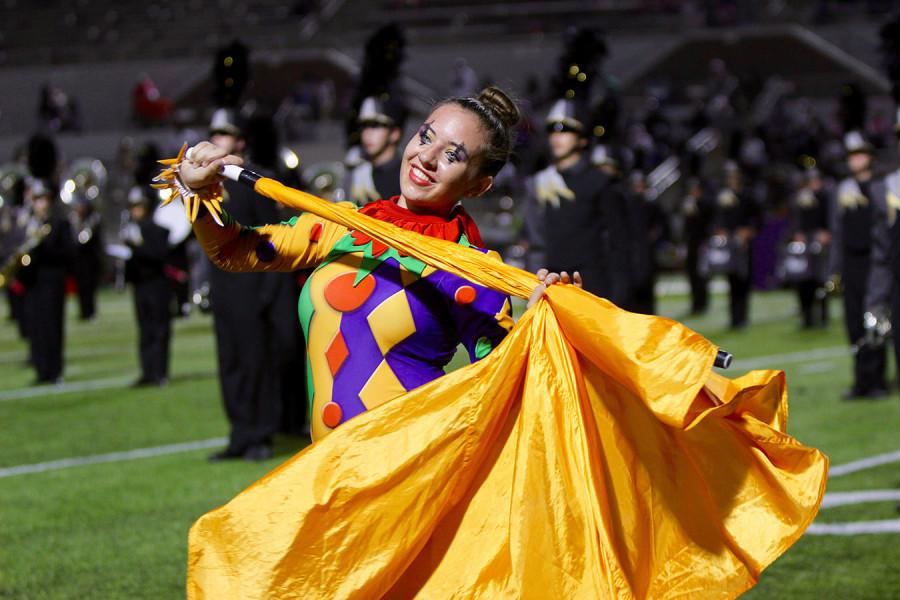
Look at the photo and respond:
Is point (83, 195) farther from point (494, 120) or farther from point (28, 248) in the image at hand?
point (494, 120)

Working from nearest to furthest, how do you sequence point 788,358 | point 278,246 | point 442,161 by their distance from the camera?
point 442,161 → point 278,246 → point 788,358

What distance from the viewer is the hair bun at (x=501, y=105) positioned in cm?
379

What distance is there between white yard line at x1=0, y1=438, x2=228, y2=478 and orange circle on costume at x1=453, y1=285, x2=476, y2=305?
5363 mm

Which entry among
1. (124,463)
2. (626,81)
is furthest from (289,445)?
(626,81)

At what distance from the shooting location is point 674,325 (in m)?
3.16

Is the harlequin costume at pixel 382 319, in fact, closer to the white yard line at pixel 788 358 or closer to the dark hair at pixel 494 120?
the dark hair at pixel 494 120

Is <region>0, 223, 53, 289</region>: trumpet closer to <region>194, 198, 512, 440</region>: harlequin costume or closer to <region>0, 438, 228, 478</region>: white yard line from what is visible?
<region>0, 438, 228, 478</region>: white yard line

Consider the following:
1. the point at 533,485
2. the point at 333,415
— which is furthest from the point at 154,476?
the point at 533,485

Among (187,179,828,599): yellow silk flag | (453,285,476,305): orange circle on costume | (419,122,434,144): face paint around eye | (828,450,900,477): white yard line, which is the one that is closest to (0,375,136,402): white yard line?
(828,450,900,477): white yard line

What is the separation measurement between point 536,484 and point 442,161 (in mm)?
923

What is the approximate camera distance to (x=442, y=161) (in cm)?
362

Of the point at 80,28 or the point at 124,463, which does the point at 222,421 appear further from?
the point at 80,28

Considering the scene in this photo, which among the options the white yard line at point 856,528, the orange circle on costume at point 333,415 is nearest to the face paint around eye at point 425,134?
the orange circle on costume at point 333,415

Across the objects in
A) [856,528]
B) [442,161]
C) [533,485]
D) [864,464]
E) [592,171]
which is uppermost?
[442,161]
